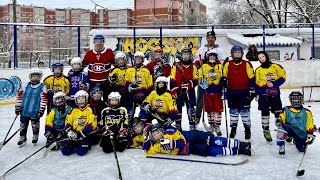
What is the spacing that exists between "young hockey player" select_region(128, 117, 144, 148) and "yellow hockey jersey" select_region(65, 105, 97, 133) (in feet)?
1.57

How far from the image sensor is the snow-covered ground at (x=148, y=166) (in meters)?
3.63

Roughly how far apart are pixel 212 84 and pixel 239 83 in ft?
→ 1.27

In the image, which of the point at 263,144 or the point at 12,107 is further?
the point at 12,107

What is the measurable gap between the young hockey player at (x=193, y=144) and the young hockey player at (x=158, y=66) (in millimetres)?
1190

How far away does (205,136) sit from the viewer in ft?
13.8

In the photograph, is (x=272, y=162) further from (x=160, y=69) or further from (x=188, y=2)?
(x=188, y=2)

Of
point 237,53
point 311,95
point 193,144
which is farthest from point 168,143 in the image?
point 311,95

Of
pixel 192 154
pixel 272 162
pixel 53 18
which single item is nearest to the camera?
pixel 272 162

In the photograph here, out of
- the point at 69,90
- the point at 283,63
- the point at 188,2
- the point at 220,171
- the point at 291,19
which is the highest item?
the point at 188,2

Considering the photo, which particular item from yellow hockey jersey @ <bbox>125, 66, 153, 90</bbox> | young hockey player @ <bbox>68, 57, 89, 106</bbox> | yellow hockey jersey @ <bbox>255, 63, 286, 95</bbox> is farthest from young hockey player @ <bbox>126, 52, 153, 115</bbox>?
yellow hockey jersey @ <bbox>255, 63, 286, 95</bbox>

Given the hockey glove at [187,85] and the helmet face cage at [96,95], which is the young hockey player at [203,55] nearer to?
the hockey glove at [187,85]

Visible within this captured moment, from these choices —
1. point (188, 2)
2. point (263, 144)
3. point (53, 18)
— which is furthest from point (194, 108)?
point (53, 18)

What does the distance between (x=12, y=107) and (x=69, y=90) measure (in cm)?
393

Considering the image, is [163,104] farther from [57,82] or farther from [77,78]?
[57,82]
